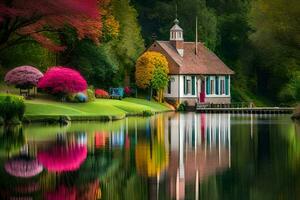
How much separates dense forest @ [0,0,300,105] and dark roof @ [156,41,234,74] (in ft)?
10.1

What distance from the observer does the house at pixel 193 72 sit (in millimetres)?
79625

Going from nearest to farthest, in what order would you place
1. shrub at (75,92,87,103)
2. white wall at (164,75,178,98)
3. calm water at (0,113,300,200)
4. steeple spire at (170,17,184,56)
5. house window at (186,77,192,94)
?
calm water at (0,113,300,200) → shrub at (75,92,87,103) → white wall at (164,75,178,98) → house window at (186,77,192,94) → steeple spire at (170,17,184,56)

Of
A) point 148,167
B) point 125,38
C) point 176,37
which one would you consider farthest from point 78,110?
point 148,167

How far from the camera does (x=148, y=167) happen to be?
19.7 m

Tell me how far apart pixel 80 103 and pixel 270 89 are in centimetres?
3785

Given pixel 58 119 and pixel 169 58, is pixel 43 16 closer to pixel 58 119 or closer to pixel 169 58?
pixel 58 119

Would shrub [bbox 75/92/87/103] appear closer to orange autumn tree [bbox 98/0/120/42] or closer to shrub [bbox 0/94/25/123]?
orange autumn tree [bbox 98/0/120/42]

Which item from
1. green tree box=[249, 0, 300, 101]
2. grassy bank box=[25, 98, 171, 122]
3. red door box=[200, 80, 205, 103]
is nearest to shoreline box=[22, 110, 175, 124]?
grassy bank box=[25, 98, 171, 122]

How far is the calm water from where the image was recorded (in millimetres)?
14961

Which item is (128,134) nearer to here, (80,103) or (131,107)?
(80,103)

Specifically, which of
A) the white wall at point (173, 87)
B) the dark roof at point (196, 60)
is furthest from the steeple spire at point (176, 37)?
the white wall at point (173, 87)

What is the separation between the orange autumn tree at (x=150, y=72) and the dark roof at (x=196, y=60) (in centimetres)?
256

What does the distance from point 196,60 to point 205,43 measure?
17.2 feet

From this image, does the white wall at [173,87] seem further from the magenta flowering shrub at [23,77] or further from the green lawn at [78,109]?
the magenta flowering shrub at [23,77]
